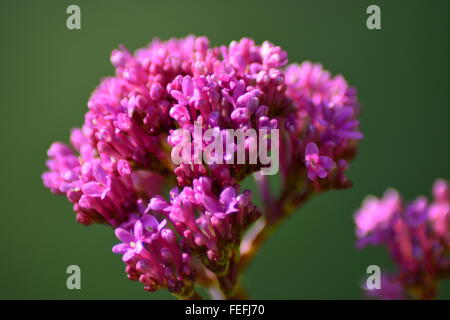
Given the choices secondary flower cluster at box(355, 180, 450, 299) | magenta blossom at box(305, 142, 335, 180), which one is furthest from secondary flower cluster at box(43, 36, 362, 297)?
secondary flower cluster at box(355, 180, 450, 299)

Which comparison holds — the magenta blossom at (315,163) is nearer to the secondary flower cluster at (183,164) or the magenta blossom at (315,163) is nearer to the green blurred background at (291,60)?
the secondary flower cluster at (183,164)

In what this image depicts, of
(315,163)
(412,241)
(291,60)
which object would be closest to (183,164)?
(315,163)

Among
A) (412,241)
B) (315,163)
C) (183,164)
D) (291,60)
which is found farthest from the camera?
(291,60)

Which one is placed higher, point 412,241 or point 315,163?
point 315,163

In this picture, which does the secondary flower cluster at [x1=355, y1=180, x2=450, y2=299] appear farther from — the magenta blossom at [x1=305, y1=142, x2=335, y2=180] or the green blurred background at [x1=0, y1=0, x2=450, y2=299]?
the green blurred background at [x1=0, y1=0, x2=450, y2=299]

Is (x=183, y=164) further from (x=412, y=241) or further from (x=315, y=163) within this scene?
(x=412, y=241)

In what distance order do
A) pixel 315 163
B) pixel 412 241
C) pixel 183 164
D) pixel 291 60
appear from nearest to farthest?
1. pixel 183 164
2. pixel 315 163
3. pixel 412 241
4. pixel 291 60

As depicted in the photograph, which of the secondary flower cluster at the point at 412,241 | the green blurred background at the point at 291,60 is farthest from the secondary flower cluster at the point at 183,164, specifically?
the green blurred background at the point at 291,60

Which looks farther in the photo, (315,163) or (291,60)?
(291,60)
